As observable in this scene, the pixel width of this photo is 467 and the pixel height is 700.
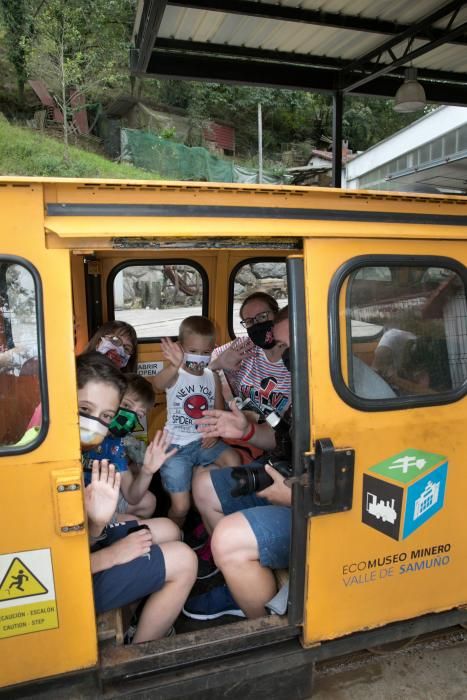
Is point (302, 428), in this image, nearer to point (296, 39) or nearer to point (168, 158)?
point (296, 39)

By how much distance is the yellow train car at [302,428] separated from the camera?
1.60 metres

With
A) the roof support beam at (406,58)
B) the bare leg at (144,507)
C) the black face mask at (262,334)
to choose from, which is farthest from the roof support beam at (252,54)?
the bare leg at (144,507)

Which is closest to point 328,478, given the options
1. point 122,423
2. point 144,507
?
point 122,423

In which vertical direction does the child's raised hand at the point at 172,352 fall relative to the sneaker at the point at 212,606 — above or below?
above

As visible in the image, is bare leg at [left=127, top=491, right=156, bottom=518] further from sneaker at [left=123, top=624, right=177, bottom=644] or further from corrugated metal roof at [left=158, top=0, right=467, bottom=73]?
corrugated metal roof at [left=158, top=0, right=467, bottom=73]

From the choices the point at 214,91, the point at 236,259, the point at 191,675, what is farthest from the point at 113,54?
the point at 191,675

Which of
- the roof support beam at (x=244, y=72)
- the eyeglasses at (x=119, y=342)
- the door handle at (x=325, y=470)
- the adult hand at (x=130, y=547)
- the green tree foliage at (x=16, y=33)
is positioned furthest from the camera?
the green tree foliage at (x=16, y=33)

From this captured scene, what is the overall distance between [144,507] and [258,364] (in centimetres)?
112

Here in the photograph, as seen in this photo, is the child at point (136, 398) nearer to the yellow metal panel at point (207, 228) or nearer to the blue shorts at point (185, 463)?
the blue shorts at point (185, 463)

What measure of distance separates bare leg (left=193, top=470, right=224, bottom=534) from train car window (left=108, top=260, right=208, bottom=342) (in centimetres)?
154

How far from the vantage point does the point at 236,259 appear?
13.5 ft

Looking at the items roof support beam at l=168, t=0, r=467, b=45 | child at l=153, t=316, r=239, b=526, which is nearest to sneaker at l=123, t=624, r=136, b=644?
child at l=153, t=316, r=239, b=526

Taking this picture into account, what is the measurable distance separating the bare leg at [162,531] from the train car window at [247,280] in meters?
2.13

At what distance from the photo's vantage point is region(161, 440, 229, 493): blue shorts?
301 centimetres
